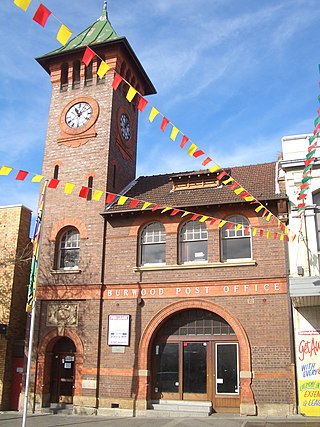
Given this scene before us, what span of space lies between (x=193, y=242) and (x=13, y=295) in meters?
7.87

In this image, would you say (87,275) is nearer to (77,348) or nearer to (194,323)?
(77,348)

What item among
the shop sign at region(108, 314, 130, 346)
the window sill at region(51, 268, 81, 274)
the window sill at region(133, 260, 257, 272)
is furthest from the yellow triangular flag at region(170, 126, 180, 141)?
the window sill at region(51, 268, 81, 274)

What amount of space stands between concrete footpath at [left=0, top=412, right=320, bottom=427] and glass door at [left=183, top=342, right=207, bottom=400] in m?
1.16

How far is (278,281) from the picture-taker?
53.0 ft

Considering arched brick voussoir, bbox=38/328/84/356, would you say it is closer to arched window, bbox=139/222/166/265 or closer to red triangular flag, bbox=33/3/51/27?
arched window, bbox=139/222/166/265

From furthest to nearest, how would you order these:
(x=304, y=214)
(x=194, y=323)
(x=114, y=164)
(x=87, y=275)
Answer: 1. (x=114, y=164)
2. (x=87, y=275)
3. (x=194, y=323)
4. (x=304, y=214)

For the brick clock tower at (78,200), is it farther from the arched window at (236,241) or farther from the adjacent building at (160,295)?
the arched window at (236,241)

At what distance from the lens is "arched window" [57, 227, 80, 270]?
19.3 meters

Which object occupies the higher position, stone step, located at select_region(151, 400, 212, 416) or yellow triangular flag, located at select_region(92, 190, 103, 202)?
yellow triangular flag, located at select_region(92, 190, 103, 202)

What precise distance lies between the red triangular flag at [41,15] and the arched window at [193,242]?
37.1ft

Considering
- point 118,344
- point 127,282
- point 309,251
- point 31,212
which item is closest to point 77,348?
point 118,344

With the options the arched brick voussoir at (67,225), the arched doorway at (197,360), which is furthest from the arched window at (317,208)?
the arched brick voussoir at (67,225)

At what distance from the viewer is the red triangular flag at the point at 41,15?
7.79m

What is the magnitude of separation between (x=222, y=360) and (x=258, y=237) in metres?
4.48
